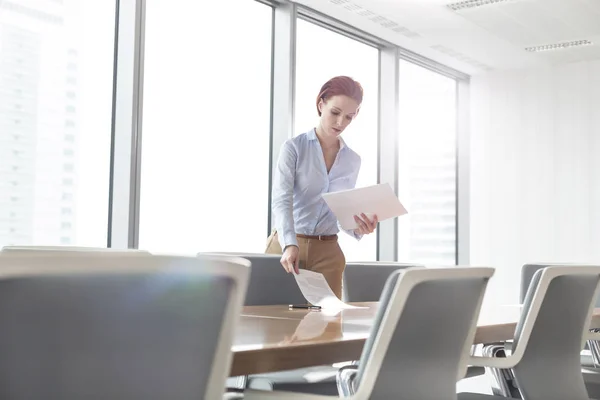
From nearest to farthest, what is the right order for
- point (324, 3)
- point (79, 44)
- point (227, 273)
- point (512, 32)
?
1. point (227, 273)
2. point (79, 44)
3. point (324, 3)
4. point (512, 32)

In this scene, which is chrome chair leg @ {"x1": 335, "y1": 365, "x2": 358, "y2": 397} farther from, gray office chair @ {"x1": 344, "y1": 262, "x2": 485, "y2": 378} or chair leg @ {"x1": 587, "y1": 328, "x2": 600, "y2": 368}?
chair leg @ {"x1": 587, "y1": 328, "x2": 600, "y2": 368}

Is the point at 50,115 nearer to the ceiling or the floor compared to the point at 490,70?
nearer to the floor

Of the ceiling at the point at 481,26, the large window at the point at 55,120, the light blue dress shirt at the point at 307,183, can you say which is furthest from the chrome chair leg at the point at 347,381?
the ceiling at the point at 481,26


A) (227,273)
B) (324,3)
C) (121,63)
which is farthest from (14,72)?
(227,273)

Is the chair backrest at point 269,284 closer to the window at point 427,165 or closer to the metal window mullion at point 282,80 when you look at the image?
the metal window mullion at point 282,80

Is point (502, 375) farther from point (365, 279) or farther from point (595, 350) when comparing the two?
point (595, 350)

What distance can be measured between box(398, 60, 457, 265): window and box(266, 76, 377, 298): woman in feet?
14.5

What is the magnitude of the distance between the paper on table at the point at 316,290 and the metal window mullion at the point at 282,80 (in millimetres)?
3282

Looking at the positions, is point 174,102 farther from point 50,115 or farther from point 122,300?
point 122,300

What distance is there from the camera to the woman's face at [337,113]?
3.39 m

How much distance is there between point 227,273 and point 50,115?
3.81m

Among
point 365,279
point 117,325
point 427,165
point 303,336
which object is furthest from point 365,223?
point 427,165

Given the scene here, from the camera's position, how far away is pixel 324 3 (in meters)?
6.15

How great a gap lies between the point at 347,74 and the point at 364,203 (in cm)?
423
